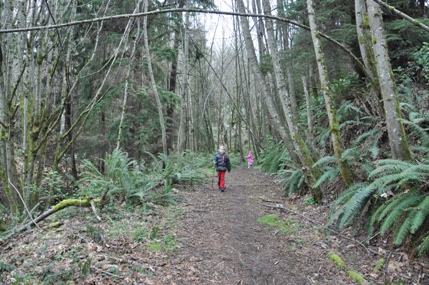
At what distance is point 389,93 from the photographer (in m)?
4.46

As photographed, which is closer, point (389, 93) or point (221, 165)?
point (389, 93)

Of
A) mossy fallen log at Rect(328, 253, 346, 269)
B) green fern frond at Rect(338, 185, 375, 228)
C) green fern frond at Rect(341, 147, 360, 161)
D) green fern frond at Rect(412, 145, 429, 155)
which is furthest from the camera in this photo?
green fern frond at Rect(341, 147, 360, 161)

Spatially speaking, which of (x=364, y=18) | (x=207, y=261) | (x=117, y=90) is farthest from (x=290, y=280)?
(x=117, y=90)

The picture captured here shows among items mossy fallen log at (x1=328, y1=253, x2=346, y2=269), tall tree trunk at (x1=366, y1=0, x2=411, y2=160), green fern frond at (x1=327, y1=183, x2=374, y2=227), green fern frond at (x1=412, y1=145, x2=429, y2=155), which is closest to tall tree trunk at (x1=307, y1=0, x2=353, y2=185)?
green fern frond at (x1=327, y1=183, x2=374, y2=227)

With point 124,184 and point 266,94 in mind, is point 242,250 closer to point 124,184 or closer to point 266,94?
point 124,184

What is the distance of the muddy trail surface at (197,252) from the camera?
3.49 meters

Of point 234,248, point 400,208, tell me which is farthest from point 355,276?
point 234,248

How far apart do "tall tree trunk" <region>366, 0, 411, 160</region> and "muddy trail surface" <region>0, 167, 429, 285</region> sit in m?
1.46

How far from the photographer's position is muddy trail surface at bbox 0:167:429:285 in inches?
137

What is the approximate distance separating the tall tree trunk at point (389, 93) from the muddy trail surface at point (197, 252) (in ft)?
4.78

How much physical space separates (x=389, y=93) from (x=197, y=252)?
3.90 m

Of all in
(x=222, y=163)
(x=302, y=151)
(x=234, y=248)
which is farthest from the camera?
(x=222, y=163)

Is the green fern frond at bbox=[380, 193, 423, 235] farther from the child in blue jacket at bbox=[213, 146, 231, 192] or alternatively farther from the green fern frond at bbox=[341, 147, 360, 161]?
the child in blue jacket at bbox=[213, 146, 231, 192]

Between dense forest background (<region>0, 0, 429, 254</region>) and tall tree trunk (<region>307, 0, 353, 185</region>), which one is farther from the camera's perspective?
tall tree trunk (<region>307, 0, 353, 185</region>)
